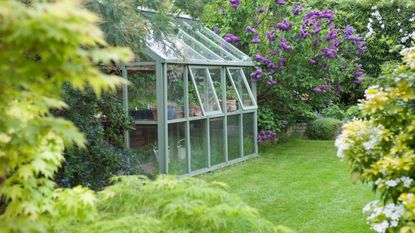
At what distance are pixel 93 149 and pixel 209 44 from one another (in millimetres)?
4582

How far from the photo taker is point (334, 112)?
15188 millimetres

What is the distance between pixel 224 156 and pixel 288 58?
3300mm


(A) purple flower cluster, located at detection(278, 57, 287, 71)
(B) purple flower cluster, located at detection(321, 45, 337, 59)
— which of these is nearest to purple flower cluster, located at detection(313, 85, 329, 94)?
(B) purple flower cluster, located at detection(321, 45, 337, 59)

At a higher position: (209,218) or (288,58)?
(288,58)

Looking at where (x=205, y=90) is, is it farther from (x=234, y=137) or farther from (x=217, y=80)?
(x=234, y=137)

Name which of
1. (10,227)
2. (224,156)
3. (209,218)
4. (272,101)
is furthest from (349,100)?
(10,227)

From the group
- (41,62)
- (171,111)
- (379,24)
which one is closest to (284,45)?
(171,111)

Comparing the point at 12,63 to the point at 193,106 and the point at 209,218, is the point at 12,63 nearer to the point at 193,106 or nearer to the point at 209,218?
the point at 209,218

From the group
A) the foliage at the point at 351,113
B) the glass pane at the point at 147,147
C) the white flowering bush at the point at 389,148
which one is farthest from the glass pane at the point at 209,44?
the white flowering bush at the point at 389,148

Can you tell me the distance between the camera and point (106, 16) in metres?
6.34

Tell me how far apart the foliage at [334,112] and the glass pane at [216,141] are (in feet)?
19.1

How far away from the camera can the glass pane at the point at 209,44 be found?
10.7 m

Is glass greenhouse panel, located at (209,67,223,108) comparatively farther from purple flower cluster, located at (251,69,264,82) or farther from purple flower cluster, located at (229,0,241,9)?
purple flower cluster, located at (229,0,241,9)

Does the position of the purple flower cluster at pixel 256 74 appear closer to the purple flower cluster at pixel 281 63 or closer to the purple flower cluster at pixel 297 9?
the purple flower cluster at pixel 281 63
